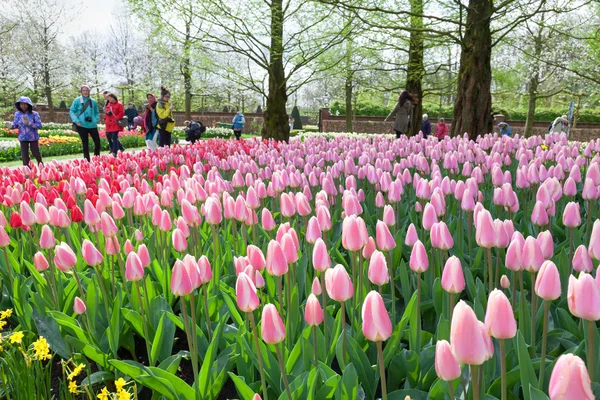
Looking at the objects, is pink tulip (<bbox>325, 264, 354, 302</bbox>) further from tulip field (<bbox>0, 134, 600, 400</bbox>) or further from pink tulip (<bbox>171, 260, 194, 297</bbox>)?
pink tulip (<bbox>171, 260, 194, 297</bbox>)

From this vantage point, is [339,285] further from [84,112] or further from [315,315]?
[84,112]

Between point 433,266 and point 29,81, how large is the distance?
50375mm

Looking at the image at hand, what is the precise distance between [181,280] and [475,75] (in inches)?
351

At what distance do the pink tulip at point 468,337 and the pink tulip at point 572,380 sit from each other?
6.9 inches

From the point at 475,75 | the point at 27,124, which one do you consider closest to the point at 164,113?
the point at 27,124

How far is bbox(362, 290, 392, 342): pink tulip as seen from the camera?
125cm

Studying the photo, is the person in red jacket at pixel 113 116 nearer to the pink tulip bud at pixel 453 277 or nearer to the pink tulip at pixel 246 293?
the pink tulip at pixel 246 293

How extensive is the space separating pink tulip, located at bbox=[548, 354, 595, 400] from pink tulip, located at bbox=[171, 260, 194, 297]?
109 centimetres

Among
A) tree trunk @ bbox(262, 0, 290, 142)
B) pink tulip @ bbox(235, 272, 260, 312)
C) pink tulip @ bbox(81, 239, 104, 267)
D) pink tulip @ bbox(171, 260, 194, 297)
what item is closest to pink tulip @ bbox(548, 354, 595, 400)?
pink tulip @ bbox(235, 272, 260, 312)

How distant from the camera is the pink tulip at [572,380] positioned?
882 millimetres

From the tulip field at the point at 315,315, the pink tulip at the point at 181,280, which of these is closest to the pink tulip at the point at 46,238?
the tulip field at the point at 315,315

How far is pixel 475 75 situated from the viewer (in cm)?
938

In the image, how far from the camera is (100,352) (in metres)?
2.04

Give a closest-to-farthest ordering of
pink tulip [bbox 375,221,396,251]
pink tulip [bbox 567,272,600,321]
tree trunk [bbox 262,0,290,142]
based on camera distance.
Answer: pink tulip [bbox 567,272,600,321]
pink tulip [bbox 375,221,396,251]
tree trunk [bbox 262,0,290,142]
